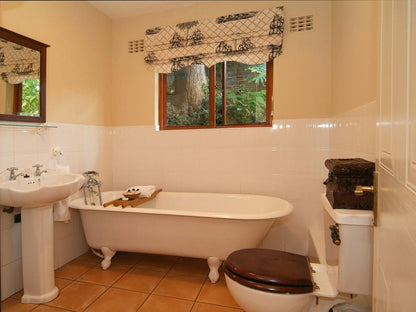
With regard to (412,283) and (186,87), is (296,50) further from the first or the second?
(412,283)

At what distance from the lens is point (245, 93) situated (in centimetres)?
281

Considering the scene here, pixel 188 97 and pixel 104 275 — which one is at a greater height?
pixel 188 97

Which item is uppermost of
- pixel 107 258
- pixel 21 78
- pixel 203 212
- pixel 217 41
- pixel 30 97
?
pixel 217 41

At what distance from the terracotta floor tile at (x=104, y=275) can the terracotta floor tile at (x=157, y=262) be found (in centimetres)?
17

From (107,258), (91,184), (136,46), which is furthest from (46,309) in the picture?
(136,46)

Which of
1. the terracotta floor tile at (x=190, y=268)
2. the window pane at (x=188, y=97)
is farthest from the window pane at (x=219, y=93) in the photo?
the terracotta floor tile at (x=190, y=268)

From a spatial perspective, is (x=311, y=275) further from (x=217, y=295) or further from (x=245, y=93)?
(x=245, y=93)

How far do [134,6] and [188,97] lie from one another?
45.6 inches

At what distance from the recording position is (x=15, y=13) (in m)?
1.98

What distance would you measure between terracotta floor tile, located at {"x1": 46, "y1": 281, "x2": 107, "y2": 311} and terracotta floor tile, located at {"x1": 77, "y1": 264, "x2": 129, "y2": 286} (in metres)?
0.06

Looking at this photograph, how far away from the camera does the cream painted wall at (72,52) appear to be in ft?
6.92

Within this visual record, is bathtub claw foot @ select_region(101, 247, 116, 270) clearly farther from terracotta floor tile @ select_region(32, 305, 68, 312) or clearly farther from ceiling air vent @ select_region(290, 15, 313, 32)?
ceiling air vent @ select_region(290, 15, 313, 32)

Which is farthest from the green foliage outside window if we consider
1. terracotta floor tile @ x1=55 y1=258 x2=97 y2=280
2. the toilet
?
terracotta floor tile @ x1=55 y1=258 x2=97 y2=280

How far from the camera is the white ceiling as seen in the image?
2.75 metres
